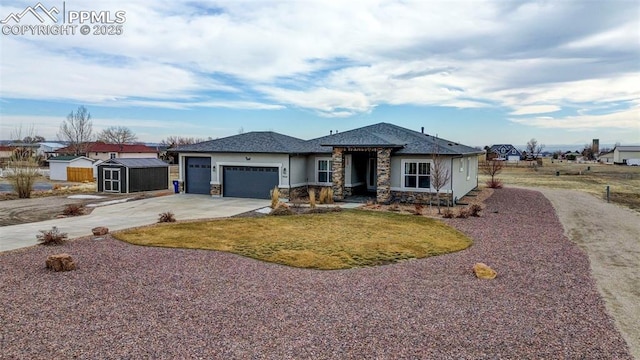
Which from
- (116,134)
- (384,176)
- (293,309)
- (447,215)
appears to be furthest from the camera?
(116,134)

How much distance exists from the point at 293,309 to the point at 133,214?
13.2 meters

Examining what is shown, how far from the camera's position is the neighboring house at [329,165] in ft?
70.9

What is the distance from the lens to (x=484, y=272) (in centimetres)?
941

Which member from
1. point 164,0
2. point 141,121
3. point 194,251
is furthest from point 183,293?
point 141,121

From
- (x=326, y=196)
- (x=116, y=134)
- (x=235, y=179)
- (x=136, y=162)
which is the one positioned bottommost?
(x=326, y=196)

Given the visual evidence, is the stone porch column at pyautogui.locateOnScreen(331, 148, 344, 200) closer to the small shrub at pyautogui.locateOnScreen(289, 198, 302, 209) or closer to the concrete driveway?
the small shrub at pyautogui.locateOnScreen(289, 198, 302, 209)

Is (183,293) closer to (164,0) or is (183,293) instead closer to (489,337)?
(489,337)

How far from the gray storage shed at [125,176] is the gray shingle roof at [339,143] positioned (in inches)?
174

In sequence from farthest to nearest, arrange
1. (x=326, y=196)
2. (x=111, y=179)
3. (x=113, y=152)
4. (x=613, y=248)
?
(x=113, y=152)
(x=111, y=179)
(x=326, y=196)
(x=613, y=248)

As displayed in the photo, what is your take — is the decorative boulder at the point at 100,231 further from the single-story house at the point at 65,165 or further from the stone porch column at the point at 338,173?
the single-story house at the point at 65,165

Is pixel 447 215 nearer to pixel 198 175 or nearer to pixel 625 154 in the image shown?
pixel 198 175

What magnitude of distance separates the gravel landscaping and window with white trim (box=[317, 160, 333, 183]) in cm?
1364

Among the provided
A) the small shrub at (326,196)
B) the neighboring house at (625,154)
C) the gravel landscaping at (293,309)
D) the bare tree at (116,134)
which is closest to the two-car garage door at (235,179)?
the small shrub at (326,196)

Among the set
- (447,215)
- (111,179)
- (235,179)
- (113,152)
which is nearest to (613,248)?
(447,215)
